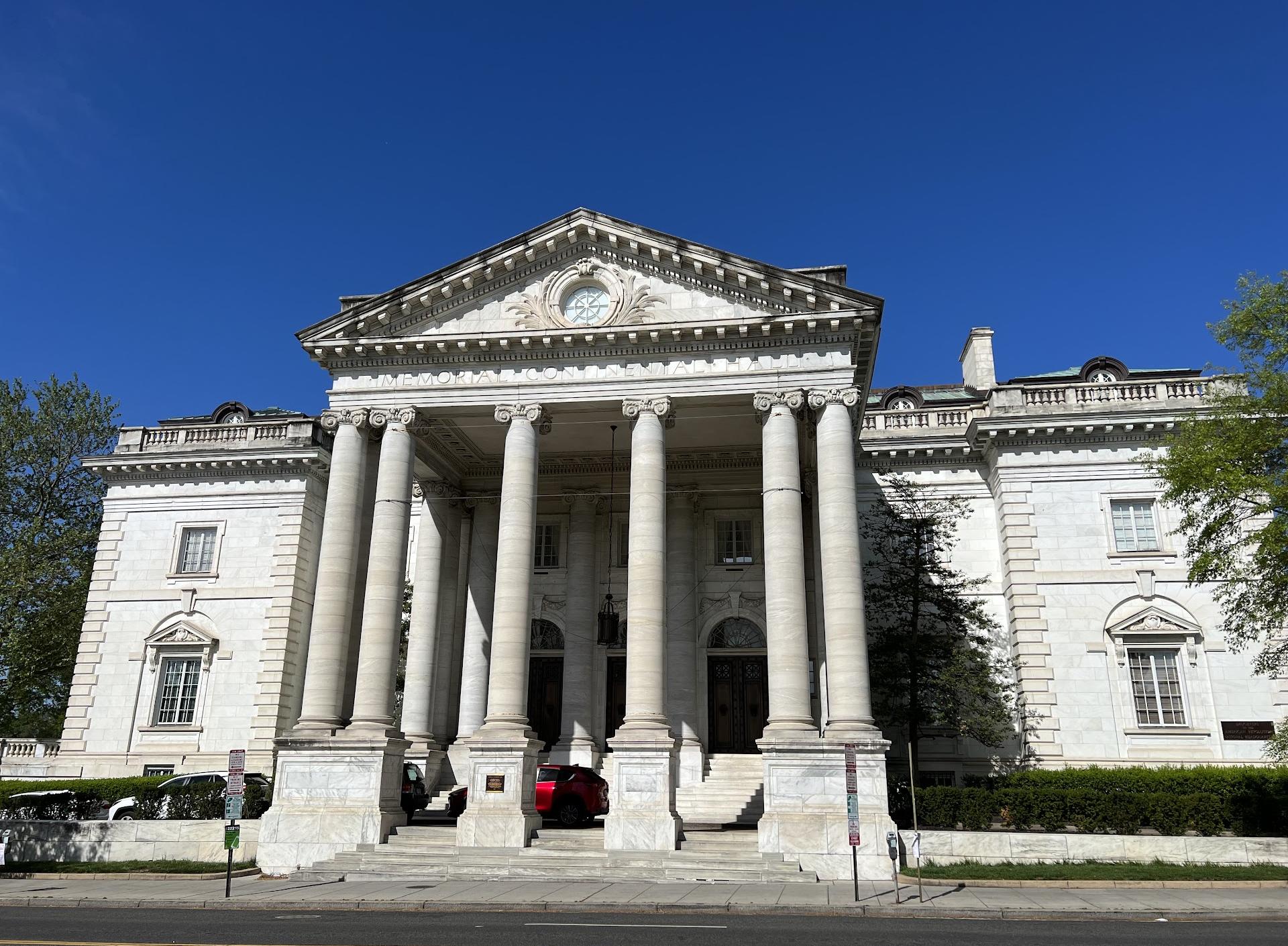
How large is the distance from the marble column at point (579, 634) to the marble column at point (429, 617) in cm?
397

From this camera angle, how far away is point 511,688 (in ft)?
76.4

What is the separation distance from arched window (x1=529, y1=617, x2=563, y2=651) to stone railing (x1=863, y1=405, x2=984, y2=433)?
1319cm

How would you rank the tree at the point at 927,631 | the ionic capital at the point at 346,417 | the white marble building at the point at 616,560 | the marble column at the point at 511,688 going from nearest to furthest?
1. the marble column at the point at 511,688
2. the white marble building at the point at 616,560
3. the ionic capital at the point at 346,417
4. the tree at the point at 927,631

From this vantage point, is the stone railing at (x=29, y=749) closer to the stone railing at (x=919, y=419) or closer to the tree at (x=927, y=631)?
the tree at (x=927, y=631)

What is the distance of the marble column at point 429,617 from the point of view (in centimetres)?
2997

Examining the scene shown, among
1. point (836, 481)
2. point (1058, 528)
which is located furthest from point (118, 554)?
point (1058, 528)

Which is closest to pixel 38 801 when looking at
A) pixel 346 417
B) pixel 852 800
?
pixel 346 417

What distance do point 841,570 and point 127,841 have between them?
1850 cm

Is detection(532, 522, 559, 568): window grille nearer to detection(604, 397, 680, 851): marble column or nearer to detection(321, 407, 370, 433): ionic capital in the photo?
detection(321, 407, 370, 433): ionic capital

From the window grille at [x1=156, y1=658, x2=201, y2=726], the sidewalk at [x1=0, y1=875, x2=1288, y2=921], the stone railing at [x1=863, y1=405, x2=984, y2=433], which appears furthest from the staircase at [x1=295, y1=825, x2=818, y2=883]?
the stone railing at [x1=863, y1=405, x2=984, y2=433]

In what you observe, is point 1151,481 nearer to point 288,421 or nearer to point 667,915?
point 667,915

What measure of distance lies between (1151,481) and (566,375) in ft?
63.2

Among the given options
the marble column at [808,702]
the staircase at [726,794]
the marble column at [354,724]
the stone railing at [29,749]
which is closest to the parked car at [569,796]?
the staircase at [726,794]

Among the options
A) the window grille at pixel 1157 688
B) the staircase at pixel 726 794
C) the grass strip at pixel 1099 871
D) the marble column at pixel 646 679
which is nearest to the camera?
the grass strip at pixel 1099 871
